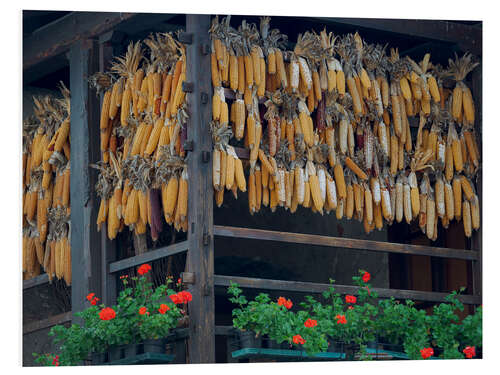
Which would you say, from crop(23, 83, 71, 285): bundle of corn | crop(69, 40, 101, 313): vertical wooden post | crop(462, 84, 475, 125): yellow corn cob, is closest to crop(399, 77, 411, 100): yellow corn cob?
crop(462, 84, 475, 125): yellow corn cob

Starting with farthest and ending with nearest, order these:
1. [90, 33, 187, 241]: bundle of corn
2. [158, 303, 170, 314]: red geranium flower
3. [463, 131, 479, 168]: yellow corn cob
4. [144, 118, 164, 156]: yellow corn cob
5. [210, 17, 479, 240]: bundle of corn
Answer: [463, 131, 479, 168]: yellow corn cob < [144, 118, 164, 156]: yellow corn cob < [210, 17, 479, 240]: bundle of corn < [90, 33, 187, 241]: bundle of corn < [158, 303, 170, 314]: red geranium flower

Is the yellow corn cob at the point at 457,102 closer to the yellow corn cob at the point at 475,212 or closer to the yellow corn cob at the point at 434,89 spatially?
the yellow corn cob at the point at 434,89

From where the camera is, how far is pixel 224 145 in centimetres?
1055

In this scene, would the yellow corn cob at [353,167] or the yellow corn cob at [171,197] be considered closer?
the yellow corn cob at [171,197]

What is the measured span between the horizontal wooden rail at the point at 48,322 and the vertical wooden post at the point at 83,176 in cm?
16

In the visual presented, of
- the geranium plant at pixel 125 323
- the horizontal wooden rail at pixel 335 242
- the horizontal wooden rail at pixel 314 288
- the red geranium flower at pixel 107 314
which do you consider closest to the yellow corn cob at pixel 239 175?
the horizontal wooden rail at pixel 335 242

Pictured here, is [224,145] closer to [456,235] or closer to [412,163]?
[412,163]

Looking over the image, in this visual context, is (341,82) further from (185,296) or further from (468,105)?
(185,296)

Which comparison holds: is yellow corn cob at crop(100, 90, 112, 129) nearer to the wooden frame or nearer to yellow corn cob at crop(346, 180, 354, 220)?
the wooden frame

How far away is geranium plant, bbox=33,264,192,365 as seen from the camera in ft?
32.7

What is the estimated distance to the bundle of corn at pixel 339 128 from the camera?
423 inches

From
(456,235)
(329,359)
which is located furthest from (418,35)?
(329,359)

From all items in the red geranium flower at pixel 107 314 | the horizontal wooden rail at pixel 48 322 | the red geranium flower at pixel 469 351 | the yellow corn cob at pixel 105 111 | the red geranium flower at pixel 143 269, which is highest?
the yellow corn cob at pixel 105 111

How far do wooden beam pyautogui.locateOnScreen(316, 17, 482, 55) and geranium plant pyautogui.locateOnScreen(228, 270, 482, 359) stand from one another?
7.13 feet
